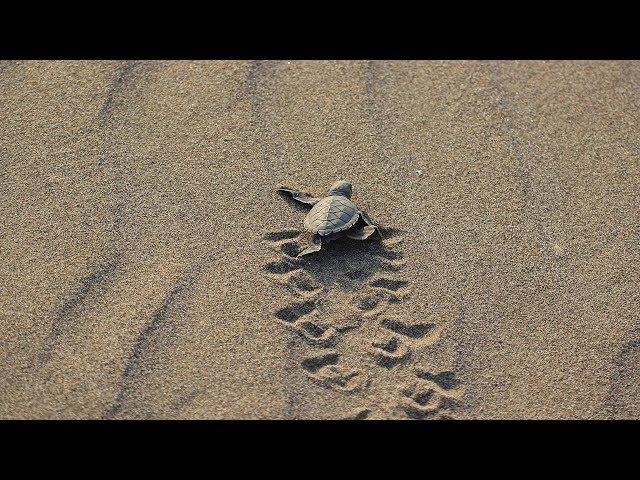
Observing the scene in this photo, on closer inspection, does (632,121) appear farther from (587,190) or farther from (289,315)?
(289,315)

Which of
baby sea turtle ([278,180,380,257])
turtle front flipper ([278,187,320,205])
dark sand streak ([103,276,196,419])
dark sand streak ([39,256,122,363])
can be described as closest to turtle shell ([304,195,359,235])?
baby sea turtle ([278,180,380,257])

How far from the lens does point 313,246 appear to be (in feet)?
9.67

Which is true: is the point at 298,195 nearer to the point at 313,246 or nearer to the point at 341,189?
the point at 341,189

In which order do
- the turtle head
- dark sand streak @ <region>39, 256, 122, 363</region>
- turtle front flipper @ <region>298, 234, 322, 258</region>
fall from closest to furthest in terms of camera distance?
1. dark sand streak @ <region>39, 256, 122, 363</region>
2. turtle front flipper @ <region>298, 234, 322, 258</region>
3. the turtle head

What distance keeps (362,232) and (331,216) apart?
0.15 m

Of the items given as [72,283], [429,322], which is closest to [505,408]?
[429,322]

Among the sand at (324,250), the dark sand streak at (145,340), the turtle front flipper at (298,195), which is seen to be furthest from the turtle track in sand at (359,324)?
the dark sand streak at (145,340)

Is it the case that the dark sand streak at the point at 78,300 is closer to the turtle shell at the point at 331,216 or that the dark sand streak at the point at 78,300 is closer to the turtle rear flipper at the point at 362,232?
the turtle shell at the point at 331,216

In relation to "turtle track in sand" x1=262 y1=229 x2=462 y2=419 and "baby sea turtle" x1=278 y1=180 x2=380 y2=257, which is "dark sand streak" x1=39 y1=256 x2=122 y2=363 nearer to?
"turtle track in sand" x1=262 y1=229 x2=462 y2=419

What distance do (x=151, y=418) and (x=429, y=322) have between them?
3.26ft

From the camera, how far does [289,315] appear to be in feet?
8.88

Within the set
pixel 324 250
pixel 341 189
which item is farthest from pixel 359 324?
pixel 341 189

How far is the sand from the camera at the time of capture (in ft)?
8.22

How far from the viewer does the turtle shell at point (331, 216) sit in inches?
115
